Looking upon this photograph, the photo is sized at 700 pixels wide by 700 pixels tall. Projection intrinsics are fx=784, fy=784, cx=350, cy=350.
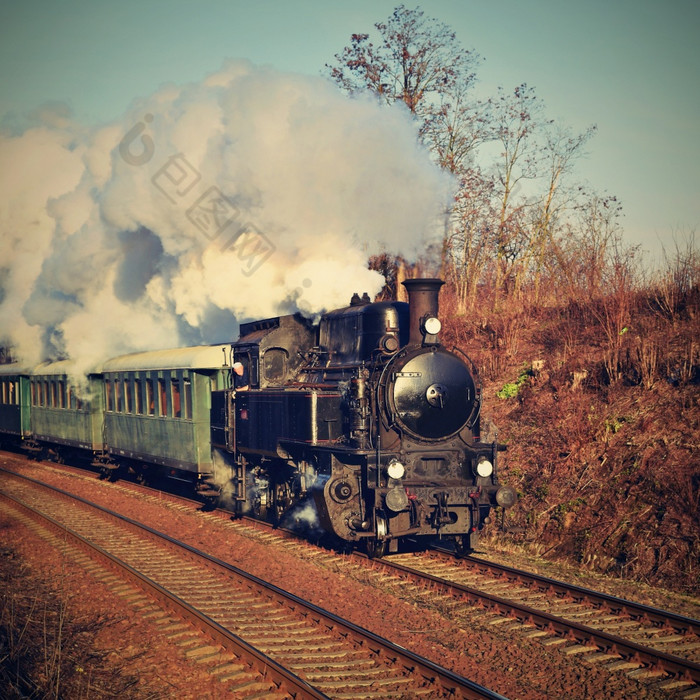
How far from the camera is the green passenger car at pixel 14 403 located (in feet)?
76.1

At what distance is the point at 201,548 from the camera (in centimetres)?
1082

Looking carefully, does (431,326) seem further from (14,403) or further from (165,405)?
(14,403)

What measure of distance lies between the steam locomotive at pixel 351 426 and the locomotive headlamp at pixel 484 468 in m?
0.01

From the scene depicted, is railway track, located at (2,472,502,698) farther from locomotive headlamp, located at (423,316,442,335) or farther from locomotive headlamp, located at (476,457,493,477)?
locomotive headlamp, located at (423,316,442,335)

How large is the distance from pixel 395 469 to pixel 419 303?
81.3 inches

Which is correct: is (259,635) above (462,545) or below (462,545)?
below

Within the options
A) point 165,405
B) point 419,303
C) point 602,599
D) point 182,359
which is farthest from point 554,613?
point 165,405

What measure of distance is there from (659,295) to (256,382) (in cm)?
707

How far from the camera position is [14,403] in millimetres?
23891

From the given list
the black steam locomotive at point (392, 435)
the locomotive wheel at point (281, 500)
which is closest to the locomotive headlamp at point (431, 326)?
the black steam locomotive at point (392, 435)

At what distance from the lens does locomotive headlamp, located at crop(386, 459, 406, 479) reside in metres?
9.20

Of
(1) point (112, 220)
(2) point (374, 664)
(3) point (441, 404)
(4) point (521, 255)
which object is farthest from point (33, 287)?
(2) point (374, 664)

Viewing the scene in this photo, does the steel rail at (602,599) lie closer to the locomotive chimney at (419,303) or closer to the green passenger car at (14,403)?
the locomotive chimney at (419,303)

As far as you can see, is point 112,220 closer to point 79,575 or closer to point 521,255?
point 79,575
